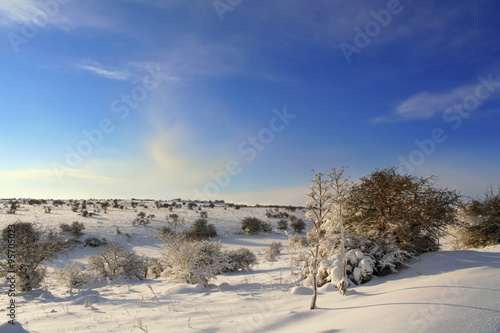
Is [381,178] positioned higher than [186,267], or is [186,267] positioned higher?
[381,178]

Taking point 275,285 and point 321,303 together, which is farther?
point 275,285

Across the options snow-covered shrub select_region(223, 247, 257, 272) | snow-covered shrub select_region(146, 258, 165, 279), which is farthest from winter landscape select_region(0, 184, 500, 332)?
snow-covered shrub select_region(146, 258, 165, 279)

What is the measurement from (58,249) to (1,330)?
29.8ft

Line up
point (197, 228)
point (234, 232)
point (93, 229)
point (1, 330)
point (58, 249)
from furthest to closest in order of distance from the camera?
1. point (234, 232)
2. point (197, 228)
3. point (93, 229)
4. point (58, 249)
5. point (1, 330)

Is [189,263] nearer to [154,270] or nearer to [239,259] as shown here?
[239,259]

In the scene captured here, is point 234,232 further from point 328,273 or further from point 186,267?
point 328,273

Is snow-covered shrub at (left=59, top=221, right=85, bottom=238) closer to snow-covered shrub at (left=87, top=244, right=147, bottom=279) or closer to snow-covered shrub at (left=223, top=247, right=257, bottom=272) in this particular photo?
snow-covered shrub at (left=87, top=244, right=147, bottom=279)

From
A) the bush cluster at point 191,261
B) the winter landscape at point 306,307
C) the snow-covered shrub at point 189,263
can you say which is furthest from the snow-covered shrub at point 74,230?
the snow-covered shrub at point 189,263

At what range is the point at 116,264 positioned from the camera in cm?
1424

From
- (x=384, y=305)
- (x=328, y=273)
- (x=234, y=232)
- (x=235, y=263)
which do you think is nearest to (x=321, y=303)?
(x=384, y=305)

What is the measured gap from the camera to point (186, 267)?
10.8 meters

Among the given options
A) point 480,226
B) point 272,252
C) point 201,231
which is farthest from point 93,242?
point 480,226

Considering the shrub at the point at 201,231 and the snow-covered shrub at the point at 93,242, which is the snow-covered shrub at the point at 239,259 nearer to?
the shrub at the point at 201,231

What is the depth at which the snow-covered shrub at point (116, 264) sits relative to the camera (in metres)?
14.2
